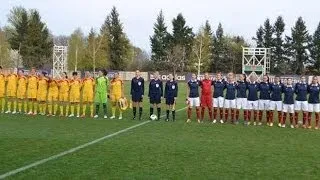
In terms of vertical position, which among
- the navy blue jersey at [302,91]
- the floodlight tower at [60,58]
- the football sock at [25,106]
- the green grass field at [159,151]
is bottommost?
the green grass field at [159,151]

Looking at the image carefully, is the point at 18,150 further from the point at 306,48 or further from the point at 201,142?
the point at 306,48

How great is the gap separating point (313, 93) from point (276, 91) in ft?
4.37

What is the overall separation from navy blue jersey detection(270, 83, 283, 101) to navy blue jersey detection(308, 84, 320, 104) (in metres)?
1.06

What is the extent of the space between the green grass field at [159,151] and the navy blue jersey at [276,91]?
1408mm

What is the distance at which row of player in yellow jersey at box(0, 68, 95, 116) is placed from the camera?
19.4m

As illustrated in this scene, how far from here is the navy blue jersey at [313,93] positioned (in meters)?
17.3

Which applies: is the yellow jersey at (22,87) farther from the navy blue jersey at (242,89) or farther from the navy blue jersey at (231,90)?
the navy blue jersey at (242,89)

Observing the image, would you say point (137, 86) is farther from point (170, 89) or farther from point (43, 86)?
point (43, 86)

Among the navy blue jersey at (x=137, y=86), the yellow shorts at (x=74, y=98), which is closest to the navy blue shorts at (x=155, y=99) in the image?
the navy blue jersey at (x=137, y=86)

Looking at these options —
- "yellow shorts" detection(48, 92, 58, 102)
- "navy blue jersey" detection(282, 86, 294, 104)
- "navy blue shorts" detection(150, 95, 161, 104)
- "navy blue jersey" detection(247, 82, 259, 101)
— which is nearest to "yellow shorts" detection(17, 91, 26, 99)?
"yellow shorts" detection(48, 92, 58, 102)

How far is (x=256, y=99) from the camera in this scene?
59.4 feet

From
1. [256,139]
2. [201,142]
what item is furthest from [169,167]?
[256,139]

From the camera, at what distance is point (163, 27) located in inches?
3292

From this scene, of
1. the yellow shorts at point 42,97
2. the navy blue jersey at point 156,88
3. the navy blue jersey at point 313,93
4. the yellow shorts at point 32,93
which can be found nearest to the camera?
the navy blue jersey at point 313,93
